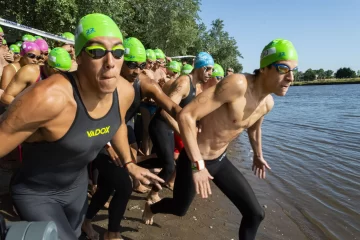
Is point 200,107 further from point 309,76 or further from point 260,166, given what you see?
point 309,76

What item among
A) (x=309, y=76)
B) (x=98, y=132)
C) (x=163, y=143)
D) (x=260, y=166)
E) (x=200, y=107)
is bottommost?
(x=260, y=166)

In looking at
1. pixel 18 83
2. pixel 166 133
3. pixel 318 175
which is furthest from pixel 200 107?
pixel 318 175

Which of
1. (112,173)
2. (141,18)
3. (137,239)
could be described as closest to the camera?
(112,173)

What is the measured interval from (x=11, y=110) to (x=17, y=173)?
2.13 ft

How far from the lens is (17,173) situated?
86.0 inches

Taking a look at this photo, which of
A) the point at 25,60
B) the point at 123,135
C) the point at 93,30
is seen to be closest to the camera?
the point at 93,30

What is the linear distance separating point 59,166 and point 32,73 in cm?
261

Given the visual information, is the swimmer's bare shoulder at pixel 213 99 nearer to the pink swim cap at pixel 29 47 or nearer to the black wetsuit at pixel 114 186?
the black wetsuit at pixel 114 186

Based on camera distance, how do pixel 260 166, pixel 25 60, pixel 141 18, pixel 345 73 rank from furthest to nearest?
pixel 345 73, pixel 141 18, pixel 25 60, pixel 260 166

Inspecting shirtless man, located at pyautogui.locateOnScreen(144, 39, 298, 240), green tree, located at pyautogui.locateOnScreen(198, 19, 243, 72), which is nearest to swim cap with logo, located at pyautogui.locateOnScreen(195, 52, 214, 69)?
shirtless man, located at pyautogui.locateOnScreen(144, 39, 298, 240)

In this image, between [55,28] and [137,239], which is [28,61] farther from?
[55,28]

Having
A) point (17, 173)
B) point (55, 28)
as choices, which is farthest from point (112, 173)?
point (55, 28)

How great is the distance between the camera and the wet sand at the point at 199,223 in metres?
3.84

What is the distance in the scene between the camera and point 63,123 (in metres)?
1.92
